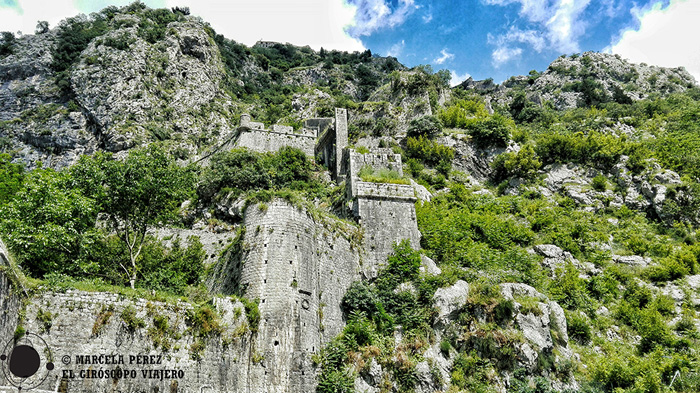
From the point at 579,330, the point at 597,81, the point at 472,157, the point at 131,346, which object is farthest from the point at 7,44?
the point at 597,81

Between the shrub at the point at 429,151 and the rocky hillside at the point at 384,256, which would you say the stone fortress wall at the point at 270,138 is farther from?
the shrub at the point at 429,151

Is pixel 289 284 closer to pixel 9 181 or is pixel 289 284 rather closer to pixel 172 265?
pixel 172 265

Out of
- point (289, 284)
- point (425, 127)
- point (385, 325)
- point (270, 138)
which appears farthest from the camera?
point (270, 138)

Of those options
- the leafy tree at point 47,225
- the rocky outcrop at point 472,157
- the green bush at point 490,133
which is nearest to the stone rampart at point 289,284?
Result: the leafy tree at point 47,225

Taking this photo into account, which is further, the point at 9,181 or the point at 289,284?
the point at 9,181

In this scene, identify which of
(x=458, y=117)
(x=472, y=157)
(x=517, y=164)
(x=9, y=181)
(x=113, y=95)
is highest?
(x=113, y=95)

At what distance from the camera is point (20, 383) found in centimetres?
1088

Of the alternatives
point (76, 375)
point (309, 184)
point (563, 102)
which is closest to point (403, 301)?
point (76, 375)

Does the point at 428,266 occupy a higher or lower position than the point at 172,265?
lower

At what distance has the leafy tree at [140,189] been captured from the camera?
20484 mm

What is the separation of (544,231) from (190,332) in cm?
2202

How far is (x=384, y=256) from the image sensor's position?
2294 cm

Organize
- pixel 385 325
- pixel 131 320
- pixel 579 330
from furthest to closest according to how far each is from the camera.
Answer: pixel 579 330 < pixel 385 325 < pixel 131 320

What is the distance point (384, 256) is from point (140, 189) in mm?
12269
